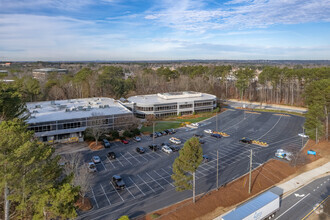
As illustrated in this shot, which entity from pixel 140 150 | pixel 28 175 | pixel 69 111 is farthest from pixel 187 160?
pixel 69 111

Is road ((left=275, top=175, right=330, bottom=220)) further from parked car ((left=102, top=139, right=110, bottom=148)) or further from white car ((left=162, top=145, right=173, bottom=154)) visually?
parked car ((left=102, top=139, right=110, bottom=148))

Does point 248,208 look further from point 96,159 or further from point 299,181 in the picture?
point 96,159

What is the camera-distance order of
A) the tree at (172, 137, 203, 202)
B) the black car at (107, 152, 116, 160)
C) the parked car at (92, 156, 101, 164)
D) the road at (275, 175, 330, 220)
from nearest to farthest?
1. the tree at (172, 137, 203, 202)
2. the road at (275, 175, 330, 220)
3. the parked car at (92, 156, 101, 164)
4. the black car at (107, 152, 116, 160)

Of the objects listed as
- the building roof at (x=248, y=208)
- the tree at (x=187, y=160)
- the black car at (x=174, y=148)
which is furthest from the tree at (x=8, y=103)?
the building roof at (x=248, y=208)

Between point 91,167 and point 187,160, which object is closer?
point 187,160

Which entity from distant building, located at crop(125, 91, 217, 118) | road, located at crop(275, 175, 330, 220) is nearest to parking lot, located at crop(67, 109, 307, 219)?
road, located at crop(275, 175, 330, 220)
